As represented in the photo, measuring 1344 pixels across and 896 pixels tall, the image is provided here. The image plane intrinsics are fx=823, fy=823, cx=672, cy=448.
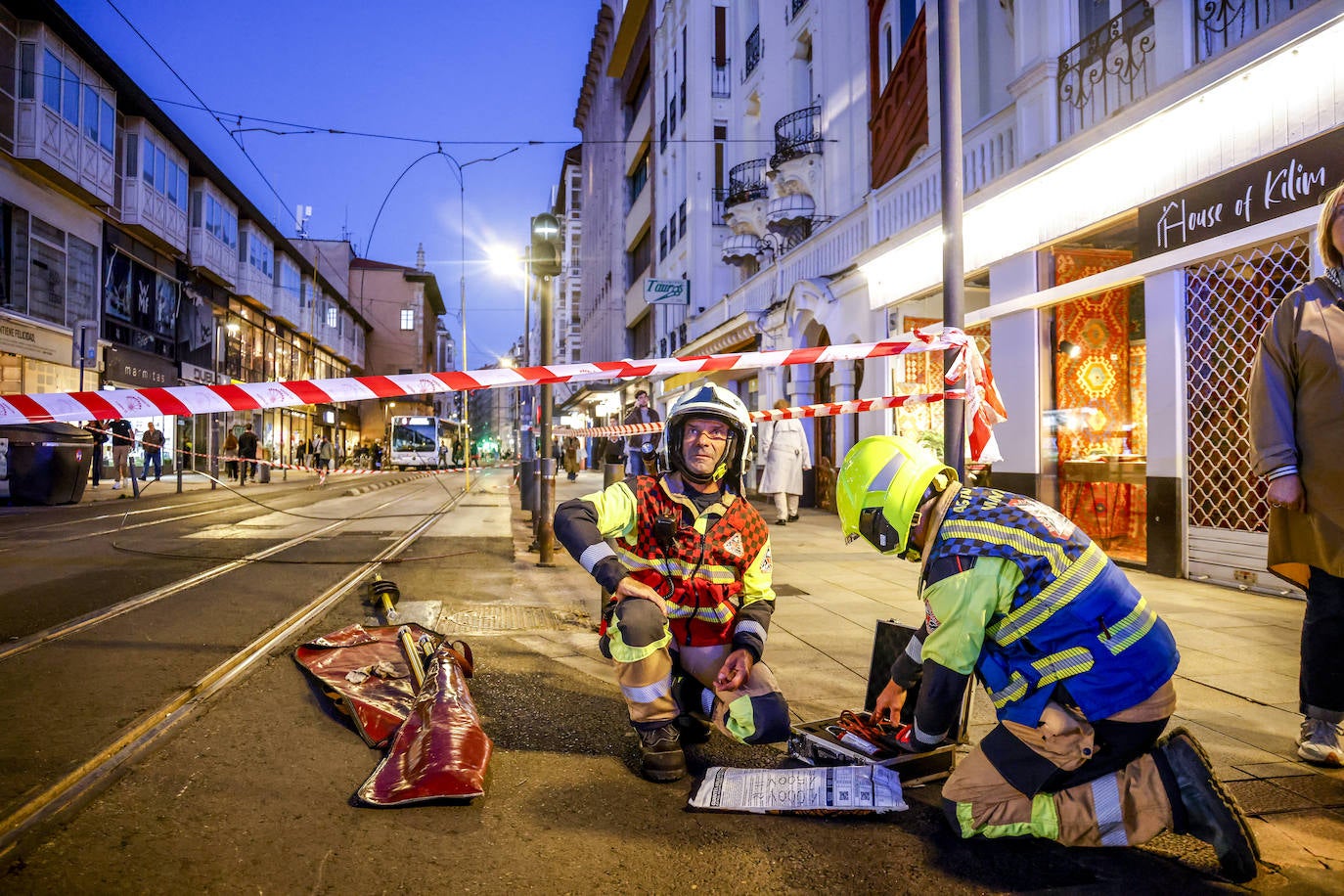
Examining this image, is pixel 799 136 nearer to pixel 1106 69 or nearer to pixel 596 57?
pixel 1106 69

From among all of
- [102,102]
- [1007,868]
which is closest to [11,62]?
[102,102]

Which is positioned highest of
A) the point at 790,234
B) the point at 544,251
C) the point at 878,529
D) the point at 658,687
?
the point at 790,234

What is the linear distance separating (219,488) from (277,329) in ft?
80.8

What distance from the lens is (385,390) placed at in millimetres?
4309

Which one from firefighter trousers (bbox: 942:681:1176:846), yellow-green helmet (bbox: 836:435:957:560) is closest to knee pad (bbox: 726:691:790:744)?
firefighter trousers (bbox: 942:681:1176:846)

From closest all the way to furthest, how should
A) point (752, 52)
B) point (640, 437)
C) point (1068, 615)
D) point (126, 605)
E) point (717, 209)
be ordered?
point (1068, 615) → point (126, 605) → point (640, 437) → point (752, 52) → point (717, 209)

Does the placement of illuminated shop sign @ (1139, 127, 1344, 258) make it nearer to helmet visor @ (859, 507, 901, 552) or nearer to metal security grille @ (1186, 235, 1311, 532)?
metal security grille @ (1186, 235, 1311, 532)

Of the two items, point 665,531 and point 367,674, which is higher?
point 665,531

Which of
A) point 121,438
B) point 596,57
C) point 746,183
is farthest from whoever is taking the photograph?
point 596,57

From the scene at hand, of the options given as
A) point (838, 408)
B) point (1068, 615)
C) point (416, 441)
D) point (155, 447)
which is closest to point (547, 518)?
point (838, 408)

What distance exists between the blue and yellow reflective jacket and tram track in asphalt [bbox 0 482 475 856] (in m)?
2.84

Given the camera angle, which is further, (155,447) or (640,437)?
(155,447)

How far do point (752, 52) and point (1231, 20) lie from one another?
16.0 meters

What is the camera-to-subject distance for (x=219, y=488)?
845 inches
